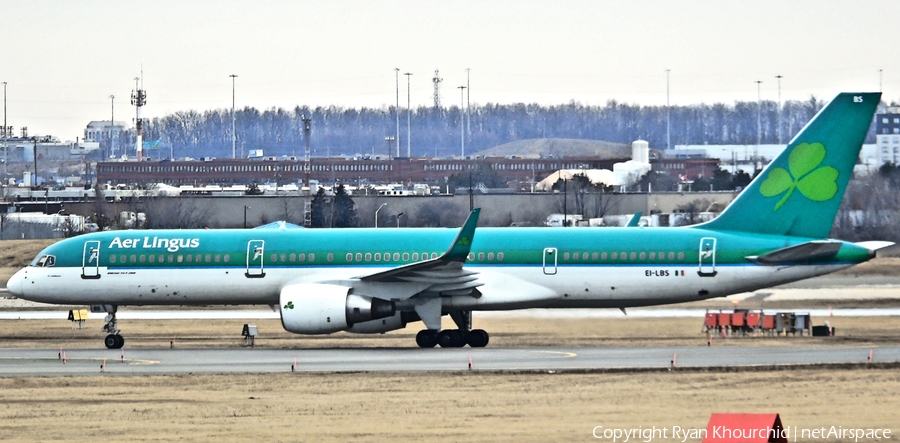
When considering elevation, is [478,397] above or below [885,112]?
below

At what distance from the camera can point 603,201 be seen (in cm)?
10450

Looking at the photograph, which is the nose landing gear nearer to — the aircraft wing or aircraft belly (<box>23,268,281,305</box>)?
aircraft belly (<box>23,268,281,305</box>)

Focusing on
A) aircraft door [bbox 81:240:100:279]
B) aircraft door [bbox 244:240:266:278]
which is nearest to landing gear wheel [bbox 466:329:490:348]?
aircraft door [bbox 244:240:266:278]

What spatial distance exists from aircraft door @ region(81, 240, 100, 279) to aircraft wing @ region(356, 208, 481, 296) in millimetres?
8668

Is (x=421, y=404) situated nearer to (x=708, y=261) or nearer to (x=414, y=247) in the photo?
(x=414, y=247)

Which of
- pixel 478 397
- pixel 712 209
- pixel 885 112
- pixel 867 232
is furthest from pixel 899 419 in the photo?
pixel 885 112

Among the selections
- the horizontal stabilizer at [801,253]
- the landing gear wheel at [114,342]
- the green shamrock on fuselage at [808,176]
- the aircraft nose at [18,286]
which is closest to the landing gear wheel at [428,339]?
the landing gear wheel at [114,342]

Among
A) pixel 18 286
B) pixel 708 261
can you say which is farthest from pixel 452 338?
pixel 18 286

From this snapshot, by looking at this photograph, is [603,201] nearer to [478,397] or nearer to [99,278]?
[99,278]

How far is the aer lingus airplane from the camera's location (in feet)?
127

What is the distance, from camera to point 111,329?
4138 cm

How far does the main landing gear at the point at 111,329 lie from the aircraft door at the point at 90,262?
1152 millimetres

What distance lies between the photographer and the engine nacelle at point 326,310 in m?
38.1

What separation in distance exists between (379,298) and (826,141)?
13.8 meters
